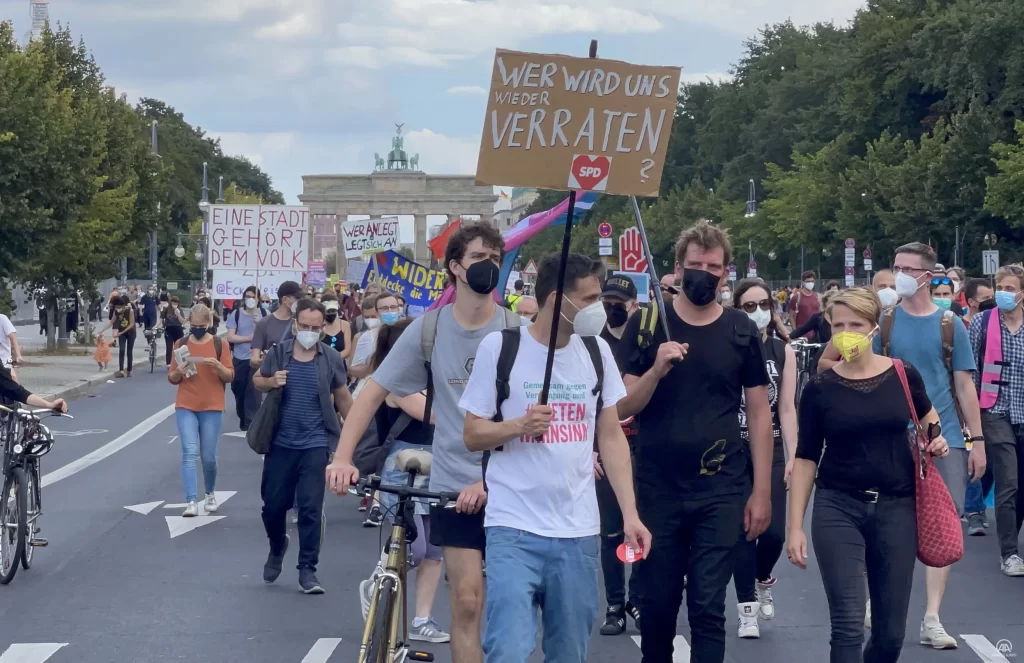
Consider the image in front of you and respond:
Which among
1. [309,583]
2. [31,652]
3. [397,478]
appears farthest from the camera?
[309,583]

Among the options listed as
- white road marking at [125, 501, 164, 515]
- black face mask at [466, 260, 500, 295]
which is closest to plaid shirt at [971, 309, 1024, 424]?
black face mask at [466, 260, 500, 295]

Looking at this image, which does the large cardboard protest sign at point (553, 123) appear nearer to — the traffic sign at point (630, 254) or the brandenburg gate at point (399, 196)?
the traffic sign at point (630, 254)

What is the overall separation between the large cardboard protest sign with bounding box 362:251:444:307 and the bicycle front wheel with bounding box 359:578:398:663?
37.4 feet

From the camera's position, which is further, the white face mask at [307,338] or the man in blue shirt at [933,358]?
the white face mask at [307,338]

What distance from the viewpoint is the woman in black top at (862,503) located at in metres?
5.64

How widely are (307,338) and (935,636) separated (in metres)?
3.96

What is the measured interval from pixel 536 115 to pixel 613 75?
31 centimetres

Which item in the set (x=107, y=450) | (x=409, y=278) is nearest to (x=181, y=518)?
(x=409, y=278)

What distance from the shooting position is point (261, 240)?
29812 mm

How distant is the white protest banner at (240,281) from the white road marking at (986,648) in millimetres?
22556

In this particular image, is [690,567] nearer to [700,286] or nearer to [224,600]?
[700,286]

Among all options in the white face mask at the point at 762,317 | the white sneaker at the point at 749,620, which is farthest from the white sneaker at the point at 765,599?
the white face mask at the point at 762,317

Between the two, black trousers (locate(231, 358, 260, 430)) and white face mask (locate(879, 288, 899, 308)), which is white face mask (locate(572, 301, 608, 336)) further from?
black trousers (locate(231, 358, 260, 430))

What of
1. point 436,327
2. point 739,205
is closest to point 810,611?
point 436,327
